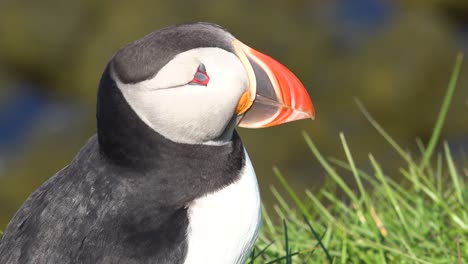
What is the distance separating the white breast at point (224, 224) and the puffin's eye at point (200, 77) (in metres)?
0.35

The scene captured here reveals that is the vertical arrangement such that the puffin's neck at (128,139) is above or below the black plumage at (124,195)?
above

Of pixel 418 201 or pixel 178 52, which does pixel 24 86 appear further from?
pixel 178 52

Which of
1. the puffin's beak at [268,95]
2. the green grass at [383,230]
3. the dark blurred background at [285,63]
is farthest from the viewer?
the dark blurred background at [285,63]

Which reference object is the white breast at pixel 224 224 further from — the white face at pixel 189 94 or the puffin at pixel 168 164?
the white face at pixel 189 94

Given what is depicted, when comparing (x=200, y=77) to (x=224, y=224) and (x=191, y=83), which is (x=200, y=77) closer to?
(x=191, y=83)

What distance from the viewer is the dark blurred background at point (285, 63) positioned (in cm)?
1078

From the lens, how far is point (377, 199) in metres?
4.23

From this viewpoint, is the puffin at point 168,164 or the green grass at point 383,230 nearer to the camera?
the puffin at point 168,164

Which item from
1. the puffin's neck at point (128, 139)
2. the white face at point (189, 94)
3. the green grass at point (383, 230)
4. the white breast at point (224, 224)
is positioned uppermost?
the white face at point (189, 94)

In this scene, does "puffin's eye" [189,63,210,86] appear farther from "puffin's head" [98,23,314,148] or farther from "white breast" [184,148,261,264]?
"white breast" [184,148,261,264]

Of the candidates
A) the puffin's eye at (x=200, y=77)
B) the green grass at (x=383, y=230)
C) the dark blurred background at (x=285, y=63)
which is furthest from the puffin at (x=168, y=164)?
the dark blurred background at (x=285, y=63)

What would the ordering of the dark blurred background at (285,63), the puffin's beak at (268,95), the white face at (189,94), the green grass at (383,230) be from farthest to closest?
the dark blurred background at (285,63) → the green grass at (383,230) → the puffin's beak at (268,95) → the white face at (189,94)

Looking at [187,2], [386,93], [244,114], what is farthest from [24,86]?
[244,114]

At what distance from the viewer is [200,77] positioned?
2.75m
